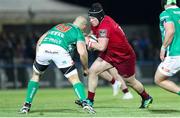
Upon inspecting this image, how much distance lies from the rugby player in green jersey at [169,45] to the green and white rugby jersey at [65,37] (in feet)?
5.37

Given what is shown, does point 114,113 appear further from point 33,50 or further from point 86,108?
point 33,50

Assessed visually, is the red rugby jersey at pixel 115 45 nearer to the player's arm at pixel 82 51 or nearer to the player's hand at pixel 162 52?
the player's arm at pixel 82 51

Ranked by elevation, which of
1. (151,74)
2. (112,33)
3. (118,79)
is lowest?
(151,74)

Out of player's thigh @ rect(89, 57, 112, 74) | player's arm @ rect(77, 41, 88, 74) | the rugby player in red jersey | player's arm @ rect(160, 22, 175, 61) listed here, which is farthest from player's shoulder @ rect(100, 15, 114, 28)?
player's arm @ rect(160, 22, 175, 61)

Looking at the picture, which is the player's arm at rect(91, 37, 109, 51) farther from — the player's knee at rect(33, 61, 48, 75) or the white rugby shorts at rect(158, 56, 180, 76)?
the white rugby shorts at rect(158, 56, 180, 76)

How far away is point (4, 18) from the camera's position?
109ft

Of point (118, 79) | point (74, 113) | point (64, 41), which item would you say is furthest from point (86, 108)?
point (118, 79)

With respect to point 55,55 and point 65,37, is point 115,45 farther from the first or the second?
point 55,55

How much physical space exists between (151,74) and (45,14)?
5206mm

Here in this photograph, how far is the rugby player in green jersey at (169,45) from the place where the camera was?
600 inches

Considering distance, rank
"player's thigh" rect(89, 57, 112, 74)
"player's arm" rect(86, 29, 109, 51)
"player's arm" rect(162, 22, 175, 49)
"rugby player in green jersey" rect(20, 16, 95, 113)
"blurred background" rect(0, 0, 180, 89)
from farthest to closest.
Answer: "blurred background" rect(0, 0, 180, 89)
"player's thigh" rect(89, 57, 112, 74)
"player's arm" rect(86, 29, 109, 51)
"rugby player in green jersey" rect(20, 16, 95, 113)
"player's arm" rect(162, 22, 175, 49)

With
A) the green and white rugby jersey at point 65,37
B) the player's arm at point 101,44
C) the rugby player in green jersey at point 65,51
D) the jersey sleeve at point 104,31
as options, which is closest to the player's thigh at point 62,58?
the rugby player in green jersey at point 65,51

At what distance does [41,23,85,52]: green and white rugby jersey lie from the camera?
51.2 ft

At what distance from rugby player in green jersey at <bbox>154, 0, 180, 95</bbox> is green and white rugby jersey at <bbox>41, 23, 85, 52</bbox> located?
5.37 feet
